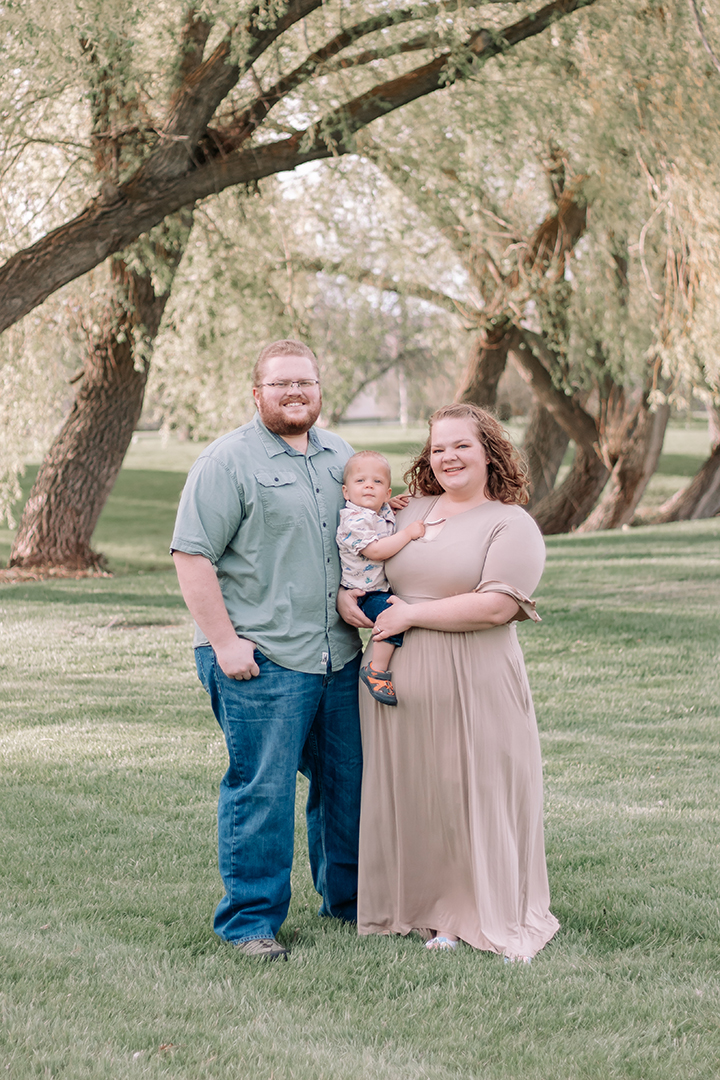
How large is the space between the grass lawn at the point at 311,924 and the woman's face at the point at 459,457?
1471 millimetres

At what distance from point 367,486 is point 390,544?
0.20m

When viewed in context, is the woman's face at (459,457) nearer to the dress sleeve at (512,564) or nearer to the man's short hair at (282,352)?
the dress sleeve at (512,564)

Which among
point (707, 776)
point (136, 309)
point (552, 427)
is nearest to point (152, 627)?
point (136, 309)

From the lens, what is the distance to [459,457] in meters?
3.54

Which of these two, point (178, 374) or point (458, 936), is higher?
point (178, 374)

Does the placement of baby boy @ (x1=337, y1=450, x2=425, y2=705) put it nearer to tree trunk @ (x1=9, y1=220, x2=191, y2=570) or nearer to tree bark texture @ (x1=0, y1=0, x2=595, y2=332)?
tree bark texture @ (x1=0, y1=0, x2=595, y2=332)

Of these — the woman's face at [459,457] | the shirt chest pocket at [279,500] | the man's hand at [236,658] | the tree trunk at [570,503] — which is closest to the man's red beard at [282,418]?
the shirt chest pocket at [279,500]

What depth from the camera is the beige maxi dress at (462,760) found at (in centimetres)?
349

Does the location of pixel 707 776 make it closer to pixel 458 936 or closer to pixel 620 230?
pixel 458 936

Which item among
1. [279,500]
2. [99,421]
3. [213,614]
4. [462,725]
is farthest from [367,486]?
[99,421]

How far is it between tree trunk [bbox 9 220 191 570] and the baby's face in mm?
8900

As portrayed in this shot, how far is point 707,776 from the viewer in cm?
572

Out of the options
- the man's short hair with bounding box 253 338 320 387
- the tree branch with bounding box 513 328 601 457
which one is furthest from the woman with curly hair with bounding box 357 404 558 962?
the tree branch with bounding box 513 328 601 457

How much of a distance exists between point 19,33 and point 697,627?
696 centimetres
